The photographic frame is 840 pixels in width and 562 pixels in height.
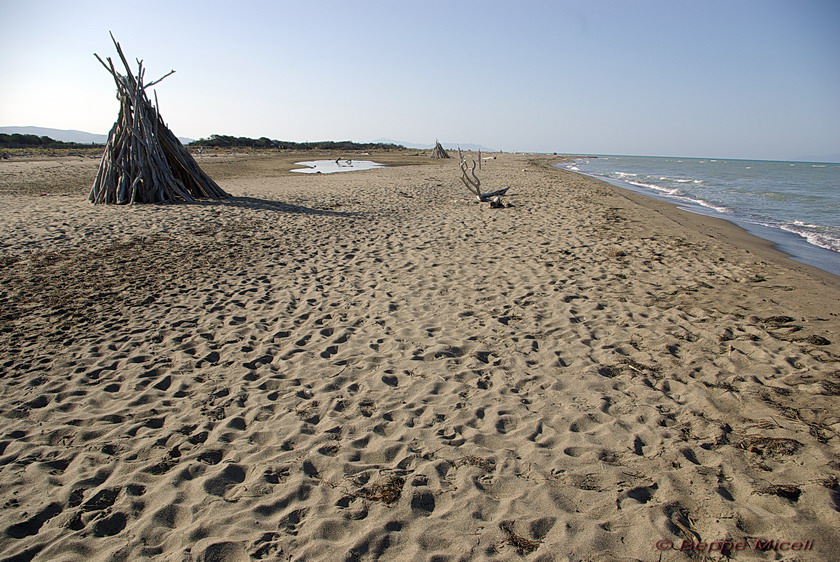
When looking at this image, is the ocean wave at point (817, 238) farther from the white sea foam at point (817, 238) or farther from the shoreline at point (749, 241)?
the shoreline at point (749, 241)

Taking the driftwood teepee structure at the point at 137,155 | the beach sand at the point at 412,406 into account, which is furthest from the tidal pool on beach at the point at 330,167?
the beach sand at the point at 412,406

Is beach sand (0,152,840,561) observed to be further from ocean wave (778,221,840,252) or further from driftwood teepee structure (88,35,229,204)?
driftwood teepee structure (88,35,229,204)

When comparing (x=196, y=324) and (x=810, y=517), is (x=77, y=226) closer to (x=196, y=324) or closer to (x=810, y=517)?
(x=196, y=324)

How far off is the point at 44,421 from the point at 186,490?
147 centimetres

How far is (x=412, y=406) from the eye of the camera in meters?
3.43

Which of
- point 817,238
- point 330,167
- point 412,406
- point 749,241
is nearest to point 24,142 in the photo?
point 330,167

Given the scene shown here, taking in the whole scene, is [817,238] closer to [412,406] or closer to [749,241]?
[749,241]

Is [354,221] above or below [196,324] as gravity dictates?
above

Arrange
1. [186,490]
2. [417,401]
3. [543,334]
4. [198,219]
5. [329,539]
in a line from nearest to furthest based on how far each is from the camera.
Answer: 1. [329,539]
2. [186,490]
3. [417,401]
4. [543,334]
5. [198,219]

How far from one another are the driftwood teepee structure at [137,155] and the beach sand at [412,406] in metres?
4.90

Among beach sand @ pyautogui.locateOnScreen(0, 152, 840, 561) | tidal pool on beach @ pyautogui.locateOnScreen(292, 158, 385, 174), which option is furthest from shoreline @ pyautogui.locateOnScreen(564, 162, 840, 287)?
tidal pool on beach @ pyautogui.locateOnScreen(292, 158, 385, 174)

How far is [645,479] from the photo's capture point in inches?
105

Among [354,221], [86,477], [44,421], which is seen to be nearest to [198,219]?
[354,221]

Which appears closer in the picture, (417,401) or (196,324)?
(417,401)
